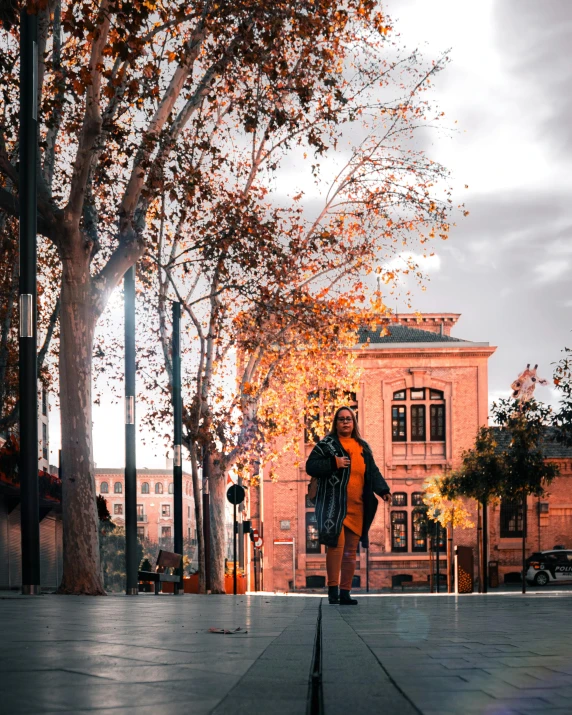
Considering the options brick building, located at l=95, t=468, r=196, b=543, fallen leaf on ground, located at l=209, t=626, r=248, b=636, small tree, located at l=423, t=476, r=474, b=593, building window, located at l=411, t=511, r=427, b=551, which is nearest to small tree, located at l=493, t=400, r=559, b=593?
small tree, located at l=423, t=476, r=474, b=593

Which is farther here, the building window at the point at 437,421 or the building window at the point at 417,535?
the building window at the point at 437,421

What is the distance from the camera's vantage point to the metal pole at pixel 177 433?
2670cm

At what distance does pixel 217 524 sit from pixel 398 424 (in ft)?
80.8

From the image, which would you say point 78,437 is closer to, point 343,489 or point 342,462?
point 343,489

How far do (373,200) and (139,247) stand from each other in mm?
10458

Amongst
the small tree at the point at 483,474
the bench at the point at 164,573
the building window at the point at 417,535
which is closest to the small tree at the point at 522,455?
the small tree at the point at 483,474

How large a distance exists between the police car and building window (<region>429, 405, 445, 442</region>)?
8.91 m

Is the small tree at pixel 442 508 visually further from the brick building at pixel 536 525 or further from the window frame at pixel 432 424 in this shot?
the window frame at pixel 432 424

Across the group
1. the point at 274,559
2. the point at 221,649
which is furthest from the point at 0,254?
the point at 274,559

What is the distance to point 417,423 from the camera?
5378cm

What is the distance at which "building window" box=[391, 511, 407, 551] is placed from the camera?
51000 millimetres

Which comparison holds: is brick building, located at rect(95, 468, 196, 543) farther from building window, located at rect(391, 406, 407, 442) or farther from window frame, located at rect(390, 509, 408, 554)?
window frame, located at rect(390, 509, 408, 554)

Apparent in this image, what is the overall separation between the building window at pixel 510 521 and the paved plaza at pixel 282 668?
1792 inches

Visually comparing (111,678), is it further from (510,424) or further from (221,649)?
(510,424)
